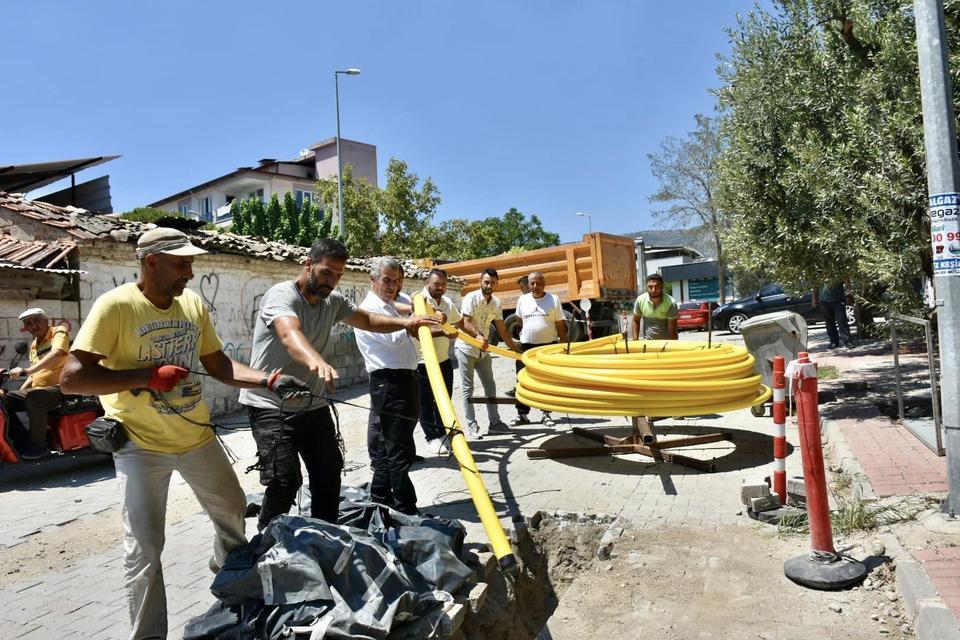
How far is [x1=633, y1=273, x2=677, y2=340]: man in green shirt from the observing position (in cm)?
815

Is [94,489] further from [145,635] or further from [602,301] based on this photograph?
[602,301]

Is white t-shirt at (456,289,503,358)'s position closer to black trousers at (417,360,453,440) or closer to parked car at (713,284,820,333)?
black trousers at (417,360,453,440)

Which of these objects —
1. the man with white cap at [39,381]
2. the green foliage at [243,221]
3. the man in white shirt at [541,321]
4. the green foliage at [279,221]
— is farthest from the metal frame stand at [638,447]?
the green foliage at [243,221]

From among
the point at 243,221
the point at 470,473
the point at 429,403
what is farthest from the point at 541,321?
the point at 243,221

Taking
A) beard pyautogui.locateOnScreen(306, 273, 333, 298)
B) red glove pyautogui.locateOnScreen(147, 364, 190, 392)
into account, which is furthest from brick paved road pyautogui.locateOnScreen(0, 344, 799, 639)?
beard pyautogui.locateOnScreen(306, 273, 333, 298)

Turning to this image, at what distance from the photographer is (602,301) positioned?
13961mm

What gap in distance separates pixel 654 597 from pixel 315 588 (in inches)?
78.9

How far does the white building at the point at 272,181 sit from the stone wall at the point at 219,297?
88.6 feet

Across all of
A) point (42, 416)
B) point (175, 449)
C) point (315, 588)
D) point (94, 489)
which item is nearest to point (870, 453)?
point (315, 588)

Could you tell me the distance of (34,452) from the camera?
22.8ft

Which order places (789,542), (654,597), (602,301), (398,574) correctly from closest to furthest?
(398,574) → (654,597) → (789,542) → (602,301)

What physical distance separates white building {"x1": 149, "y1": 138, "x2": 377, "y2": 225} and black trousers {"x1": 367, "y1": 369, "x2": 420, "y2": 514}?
118 feet

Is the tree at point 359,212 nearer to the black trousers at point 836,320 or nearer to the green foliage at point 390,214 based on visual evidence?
the green foliage at point 390,214

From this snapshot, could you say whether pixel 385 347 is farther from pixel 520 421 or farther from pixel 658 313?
pixel 658 313
